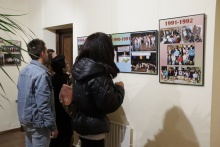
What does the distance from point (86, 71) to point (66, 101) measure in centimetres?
52

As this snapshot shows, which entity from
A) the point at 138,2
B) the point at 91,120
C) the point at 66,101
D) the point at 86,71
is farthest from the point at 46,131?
the point at 138,2

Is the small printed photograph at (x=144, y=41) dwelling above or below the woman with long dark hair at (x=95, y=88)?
above

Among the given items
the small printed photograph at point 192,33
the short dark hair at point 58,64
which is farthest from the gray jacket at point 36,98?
the small printed photograph at point 192,33

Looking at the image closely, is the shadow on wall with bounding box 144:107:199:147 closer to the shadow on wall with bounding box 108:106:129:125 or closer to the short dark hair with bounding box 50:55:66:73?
the shadow on wall with bounding box 108:106:129:125

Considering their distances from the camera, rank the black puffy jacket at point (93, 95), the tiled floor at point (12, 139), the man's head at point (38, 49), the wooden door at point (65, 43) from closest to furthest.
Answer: the black puffy jacket at point (93, 95)
the man's head at point (38, 49)
the tiled floor at point (12, 139)
the wooden door at point (65, 43)

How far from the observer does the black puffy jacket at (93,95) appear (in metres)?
1.55

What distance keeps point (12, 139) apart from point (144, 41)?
278 centimetres

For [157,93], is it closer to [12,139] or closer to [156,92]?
[156,92]

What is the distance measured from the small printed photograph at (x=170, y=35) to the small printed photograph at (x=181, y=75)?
223 mm

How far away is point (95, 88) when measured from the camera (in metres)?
1.55

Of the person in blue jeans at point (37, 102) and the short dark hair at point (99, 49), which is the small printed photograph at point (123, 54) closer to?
the short dark hair at point (99, 49)

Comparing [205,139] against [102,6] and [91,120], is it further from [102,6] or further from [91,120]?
[102,6]

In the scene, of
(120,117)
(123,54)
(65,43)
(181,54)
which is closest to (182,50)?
(181,54)

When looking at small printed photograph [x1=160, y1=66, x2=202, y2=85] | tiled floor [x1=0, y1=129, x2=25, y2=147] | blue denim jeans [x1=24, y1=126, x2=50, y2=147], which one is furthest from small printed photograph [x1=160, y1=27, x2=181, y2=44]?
tiled floor [x1=0, y1=129, x2=25, y2=147]
